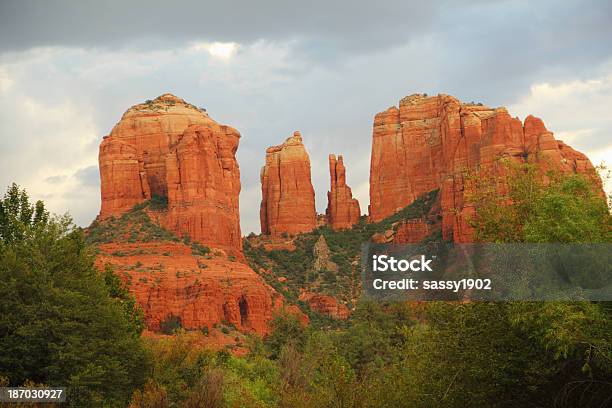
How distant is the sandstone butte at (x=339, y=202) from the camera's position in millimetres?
152375

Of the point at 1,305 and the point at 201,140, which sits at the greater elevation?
the point at 201,140

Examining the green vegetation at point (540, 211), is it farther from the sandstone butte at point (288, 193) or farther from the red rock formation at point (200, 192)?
the sandstone butte at point (288, 193)

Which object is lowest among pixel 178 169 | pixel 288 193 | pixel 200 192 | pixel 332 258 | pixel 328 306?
pixel 328 306

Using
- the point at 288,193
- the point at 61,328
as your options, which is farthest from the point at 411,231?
the point at 61,328

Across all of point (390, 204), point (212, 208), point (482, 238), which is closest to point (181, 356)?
point (482, 238)

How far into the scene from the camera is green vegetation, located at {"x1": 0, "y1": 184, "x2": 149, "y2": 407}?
1625 inches

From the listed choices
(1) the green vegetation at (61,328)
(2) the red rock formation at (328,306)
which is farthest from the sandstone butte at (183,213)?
(1) the green vegetation at (61,328)

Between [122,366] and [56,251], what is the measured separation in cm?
627

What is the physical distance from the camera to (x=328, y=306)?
123 metres

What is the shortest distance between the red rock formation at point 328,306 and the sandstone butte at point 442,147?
48.5 feet

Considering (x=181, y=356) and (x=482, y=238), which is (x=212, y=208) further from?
(x=482, y=238)

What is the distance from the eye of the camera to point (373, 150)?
15425 cm

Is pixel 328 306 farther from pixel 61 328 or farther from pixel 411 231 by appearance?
pixel 61 328

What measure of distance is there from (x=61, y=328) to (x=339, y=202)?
112351 millimetres
